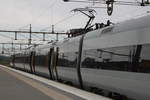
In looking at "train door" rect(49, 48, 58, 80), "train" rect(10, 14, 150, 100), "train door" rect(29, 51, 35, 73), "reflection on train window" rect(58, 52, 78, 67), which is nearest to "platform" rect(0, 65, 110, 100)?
"train" rect(10, 14, 150, 100)

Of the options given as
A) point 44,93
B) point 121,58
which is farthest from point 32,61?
point 121,58

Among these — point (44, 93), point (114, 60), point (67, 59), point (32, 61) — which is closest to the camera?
point (114, 60)

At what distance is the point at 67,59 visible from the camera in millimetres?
22359

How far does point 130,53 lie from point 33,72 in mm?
26933

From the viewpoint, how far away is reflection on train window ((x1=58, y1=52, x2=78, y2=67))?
812 inches

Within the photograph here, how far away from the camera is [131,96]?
12.6 m

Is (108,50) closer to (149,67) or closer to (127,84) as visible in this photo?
(127,84)

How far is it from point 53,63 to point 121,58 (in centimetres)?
1351

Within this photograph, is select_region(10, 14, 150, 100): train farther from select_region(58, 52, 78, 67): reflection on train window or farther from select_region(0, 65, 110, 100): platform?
select_region(0, 65, 110, 100): platform

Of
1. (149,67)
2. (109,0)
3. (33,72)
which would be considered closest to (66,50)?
(109,0)

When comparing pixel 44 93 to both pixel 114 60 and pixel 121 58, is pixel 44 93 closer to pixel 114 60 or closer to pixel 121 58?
pixel 114 60

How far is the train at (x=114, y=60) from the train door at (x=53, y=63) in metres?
2.52

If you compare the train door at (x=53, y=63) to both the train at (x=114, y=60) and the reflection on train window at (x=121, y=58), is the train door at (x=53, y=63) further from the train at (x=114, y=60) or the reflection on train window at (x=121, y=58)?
the reflection on train window at (x=121, y=58)

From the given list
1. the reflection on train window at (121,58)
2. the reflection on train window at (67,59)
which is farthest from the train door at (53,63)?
the reflection on train window at (121,58)
